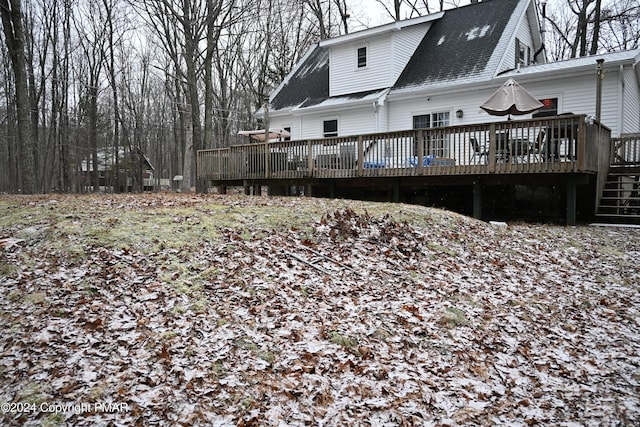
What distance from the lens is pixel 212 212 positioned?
23.3ft

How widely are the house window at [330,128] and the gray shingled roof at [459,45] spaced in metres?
3.06

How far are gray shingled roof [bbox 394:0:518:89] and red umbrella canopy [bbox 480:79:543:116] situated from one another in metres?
4.12

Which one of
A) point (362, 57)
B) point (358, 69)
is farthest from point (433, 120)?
point (362, 57)

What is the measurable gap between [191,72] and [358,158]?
9546mm

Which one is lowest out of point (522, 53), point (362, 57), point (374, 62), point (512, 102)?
point (512, 102)

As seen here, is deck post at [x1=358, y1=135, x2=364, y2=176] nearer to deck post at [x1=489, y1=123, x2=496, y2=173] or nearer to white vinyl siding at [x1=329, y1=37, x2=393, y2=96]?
deck post at [x1=489, y1=123, x2=496, y2=173]

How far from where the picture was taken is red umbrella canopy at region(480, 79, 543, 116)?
441 inches

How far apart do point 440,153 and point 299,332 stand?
7849mm

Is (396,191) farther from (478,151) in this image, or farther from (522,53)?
(522,53)

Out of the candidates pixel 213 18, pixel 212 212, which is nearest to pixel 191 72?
pixel 213 18

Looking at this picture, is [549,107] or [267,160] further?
[549,107]

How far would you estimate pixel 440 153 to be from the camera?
10.7 m

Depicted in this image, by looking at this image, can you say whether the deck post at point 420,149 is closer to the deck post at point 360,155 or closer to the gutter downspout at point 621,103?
the deck post at point 360,155

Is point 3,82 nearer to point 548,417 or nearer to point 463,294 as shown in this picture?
point 463,294
